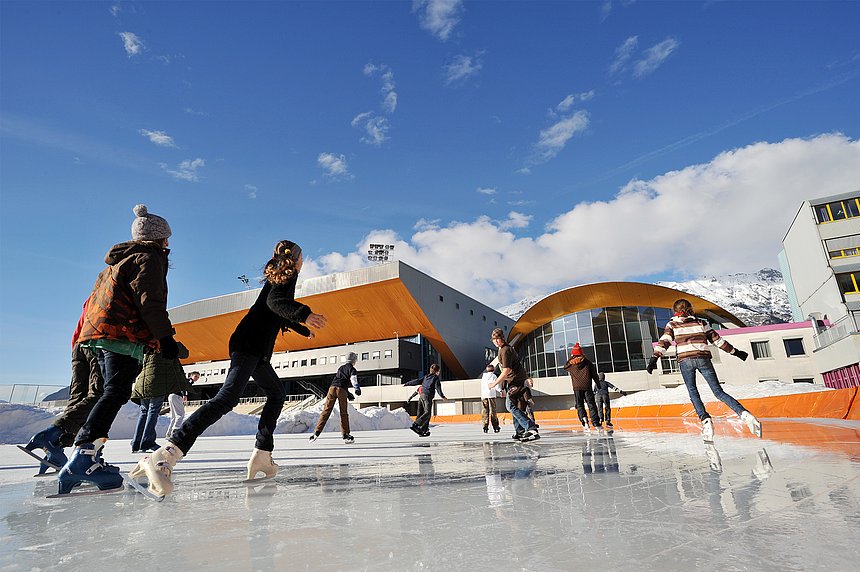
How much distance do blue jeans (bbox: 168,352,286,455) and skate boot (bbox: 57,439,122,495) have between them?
0.65 metres

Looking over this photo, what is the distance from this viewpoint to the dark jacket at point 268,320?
9.00ft

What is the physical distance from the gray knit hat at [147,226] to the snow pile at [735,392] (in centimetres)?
1472

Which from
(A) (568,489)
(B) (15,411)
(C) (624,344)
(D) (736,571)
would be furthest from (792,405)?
(C) (624,344)

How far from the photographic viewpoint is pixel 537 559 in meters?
1.19

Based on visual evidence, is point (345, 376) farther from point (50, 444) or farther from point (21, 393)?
point (21, 393)

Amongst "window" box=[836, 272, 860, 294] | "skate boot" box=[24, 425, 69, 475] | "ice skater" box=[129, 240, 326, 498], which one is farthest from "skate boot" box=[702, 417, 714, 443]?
"window" box=[836, 272, 860, 294]

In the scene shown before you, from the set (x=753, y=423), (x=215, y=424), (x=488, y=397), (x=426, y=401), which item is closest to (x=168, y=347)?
(x=753, y=423)

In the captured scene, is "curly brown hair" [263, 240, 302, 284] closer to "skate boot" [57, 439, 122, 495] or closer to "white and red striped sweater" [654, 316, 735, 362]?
"skate boot" [57, 439, 122, 495]

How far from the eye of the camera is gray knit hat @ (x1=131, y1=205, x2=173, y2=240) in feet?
9.77

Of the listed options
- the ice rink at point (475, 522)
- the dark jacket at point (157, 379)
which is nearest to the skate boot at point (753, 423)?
the ice rink at point (475, 522)

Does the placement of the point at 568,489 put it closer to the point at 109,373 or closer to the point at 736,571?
the point at 736,571

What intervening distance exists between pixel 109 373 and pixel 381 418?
15.1 metres

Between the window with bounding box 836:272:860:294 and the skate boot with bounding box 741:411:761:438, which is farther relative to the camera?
the window with bounding box 836:272:860:294

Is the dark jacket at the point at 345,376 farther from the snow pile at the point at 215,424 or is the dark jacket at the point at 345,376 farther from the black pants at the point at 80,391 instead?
the snow pile at the point at 215,424
